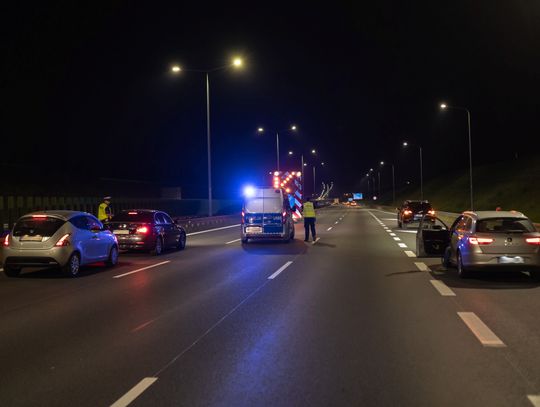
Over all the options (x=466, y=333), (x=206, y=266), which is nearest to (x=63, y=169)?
(x=206, y=266)

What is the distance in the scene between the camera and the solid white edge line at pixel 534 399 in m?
4.55

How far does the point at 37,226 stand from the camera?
43.7ft

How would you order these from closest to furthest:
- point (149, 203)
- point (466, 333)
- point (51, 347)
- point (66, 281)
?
point (51, 347) < point (466, 333) < point (66, 281) < point (149, 203)

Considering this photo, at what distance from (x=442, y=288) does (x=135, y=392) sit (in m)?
7.43

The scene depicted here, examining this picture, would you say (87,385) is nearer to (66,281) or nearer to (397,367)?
(397,367)

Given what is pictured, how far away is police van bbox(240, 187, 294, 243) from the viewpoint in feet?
71.7

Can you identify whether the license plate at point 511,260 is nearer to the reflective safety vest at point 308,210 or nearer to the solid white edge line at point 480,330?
the solid white edge line at point 480,330

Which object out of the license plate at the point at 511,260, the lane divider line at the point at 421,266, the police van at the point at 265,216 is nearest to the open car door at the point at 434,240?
the lane divider line at the point at 421,266

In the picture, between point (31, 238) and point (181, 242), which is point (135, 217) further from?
point (31, 238)

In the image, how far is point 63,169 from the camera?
209 feet

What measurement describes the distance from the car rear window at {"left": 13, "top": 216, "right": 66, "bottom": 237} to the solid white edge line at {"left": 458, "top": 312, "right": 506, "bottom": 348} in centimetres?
893

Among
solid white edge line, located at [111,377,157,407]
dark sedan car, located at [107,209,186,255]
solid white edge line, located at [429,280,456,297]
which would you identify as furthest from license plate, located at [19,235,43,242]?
solid white edge line, located at [111,377,157,407]

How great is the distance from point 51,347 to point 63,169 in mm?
60650

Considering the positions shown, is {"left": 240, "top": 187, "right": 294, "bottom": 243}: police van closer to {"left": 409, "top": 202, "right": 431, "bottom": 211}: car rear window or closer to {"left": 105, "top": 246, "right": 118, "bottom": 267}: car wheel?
{"left": 105, "top": 246, "right": 118, "bottom": 267}: car wheel
